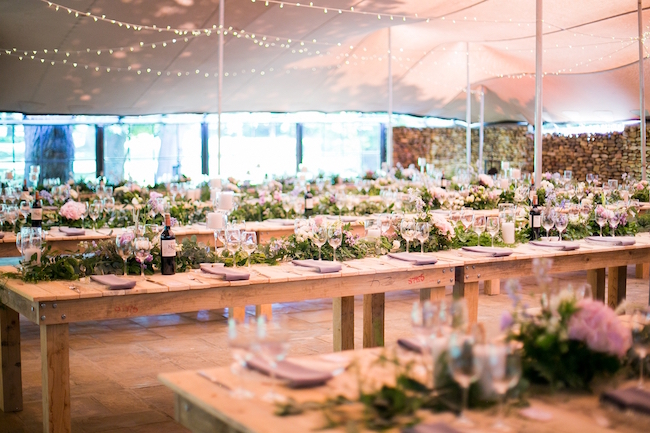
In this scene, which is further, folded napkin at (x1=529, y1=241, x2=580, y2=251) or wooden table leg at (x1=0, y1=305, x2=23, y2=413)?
folded napkin at (x1=529, y1=241, x2=580, y2=251)

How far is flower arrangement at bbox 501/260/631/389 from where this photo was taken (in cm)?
225

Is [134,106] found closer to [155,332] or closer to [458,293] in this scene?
[155,332]

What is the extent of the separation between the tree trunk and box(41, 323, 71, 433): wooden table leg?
1155cm

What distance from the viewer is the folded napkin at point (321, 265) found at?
4344 mm

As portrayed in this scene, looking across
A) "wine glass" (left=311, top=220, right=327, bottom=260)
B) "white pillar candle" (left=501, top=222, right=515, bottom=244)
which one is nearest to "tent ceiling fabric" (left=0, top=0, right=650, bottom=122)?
"white pillar candle" (left=501, top=222, right=515, bottom=244)

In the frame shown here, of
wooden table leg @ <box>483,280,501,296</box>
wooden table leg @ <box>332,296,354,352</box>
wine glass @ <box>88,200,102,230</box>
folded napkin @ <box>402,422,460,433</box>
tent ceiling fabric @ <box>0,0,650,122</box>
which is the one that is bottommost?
wooden table leg @ <box>483,280,501,296</box>

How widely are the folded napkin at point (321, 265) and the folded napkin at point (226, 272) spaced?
0.43m

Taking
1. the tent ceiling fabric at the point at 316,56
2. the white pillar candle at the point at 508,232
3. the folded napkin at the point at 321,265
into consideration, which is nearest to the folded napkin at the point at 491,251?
the white pillar candle at the point at 508,232

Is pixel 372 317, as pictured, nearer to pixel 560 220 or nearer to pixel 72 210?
pixel 560 220

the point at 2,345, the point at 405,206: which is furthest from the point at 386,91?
the point at 2,345

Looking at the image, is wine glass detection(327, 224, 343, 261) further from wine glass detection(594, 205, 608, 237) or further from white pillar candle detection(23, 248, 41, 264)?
wine glass detection(594, 205, 608, 237)

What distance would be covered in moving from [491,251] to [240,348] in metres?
3.16

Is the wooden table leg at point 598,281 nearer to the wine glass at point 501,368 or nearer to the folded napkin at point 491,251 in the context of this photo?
the folded napkin at point 491,251

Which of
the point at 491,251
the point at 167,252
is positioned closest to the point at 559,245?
the point at 491,251
